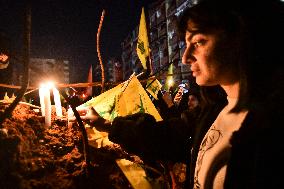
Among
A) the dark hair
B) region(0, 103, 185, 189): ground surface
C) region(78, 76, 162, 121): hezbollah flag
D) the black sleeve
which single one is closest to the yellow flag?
region(78, 76, 162, 121): hezbollah flag

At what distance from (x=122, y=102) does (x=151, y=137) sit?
3.37 ft

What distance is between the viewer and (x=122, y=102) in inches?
146

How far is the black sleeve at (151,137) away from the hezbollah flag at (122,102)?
1.87 feet

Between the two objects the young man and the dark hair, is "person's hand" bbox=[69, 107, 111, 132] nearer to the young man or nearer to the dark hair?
the young man

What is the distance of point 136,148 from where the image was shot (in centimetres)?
287

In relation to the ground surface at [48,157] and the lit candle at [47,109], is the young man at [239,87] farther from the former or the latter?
the lit candle at [47,109]

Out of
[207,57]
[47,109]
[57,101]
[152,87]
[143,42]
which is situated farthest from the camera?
[152,87]

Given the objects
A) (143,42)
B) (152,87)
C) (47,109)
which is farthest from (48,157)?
(152,87)

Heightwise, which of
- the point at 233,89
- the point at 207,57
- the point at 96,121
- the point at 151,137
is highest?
the point at 207,57

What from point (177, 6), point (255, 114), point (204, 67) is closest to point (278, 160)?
point (255, 114)

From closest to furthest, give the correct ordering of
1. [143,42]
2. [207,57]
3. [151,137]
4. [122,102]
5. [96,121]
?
[207,57], [151,137], [96,121], [122,102], [143,42]

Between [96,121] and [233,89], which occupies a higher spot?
[233,89]

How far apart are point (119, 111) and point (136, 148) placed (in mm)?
890

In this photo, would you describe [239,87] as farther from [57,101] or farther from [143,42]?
[143,42]
